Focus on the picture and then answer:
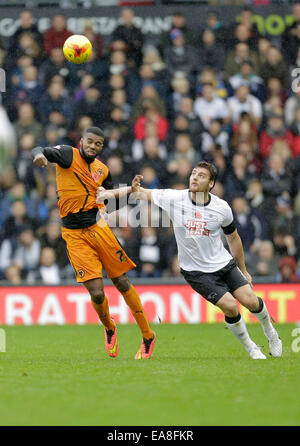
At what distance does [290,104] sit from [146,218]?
381cm

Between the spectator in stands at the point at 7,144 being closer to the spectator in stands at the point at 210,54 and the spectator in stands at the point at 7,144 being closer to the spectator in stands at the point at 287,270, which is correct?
the spectator in stands at the point at 210,54

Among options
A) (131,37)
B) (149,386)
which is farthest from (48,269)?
(149,386)

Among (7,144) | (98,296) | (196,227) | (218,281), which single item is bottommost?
(98,296)

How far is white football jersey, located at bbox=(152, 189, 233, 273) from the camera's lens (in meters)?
9.22

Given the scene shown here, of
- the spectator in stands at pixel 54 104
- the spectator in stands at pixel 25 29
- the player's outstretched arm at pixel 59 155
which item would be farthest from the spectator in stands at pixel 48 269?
the player's outstretched arm at pixel 59 155

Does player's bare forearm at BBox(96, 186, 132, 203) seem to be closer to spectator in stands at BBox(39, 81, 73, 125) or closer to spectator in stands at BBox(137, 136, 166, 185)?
spectator in stands at BBox(137, 136, 166, 185)

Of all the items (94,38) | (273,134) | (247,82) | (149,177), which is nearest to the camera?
(149,177)

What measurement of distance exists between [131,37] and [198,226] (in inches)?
356

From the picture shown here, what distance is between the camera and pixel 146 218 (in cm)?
1541

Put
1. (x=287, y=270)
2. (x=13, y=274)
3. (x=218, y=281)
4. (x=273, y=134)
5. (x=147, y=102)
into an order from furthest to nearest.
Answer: (x=147, y=102)
(x=273, y=134)
(x=13, y=274)
(x=287, y=270)
(x=218, y=281)

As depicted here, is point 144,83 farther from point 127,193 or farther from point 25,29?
point 127,193

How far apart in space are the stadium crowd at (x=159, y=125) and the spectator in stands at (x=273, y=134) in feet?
0.06

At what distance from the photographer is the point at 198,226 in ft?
30.3

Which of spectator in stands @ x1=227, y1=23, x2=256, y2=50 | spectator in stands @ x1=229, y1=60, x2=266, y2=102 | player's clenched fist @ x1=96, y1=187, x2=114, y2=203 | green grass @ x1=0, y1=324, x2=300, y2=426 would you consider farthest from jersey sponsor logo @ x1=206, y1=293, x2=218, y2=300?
spectator in stands @ x1=227, y1=23, x2=256, y2=50
